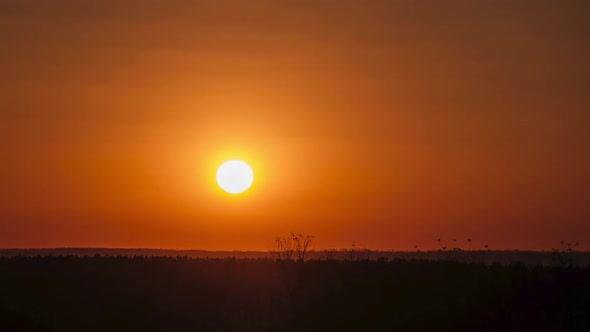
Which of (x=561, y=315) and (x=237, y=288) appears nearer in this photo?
(x=561, y=315)

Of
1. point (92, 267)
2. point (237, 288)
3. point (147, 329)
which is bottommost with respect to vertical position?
point (147, 329)

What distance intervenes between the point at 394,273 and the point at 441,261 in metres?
1.89

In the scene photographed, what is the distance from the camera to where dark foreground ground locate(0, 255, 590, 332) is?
2992 centimetres

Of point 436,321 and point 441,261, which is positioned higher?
point 441,261

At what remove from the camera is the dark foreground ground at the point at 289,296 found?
29.9m

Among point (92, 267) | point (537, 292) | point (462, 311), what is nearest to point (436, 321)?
point (462, 311)

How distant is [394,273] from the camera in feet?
112

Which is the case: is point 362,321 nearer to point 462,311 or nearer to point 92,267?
point 462,311

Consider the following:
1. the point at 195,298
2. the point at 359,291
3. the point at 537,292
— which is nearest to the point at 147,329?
the point at 195,298

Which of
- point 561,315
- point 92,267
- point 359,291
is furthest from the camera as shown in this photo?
point 92,267

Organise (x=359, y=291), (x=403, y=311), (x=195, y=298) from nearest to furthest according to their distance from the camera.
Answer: (x=403, y=311), (x=359, y=291), (x=195, y=298)

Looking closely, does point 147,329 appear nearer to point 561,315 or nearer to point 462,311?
point 462,311

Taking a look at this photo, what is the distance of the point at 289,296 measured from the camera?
34844mm

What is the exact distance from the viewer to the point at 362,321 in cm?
3150
